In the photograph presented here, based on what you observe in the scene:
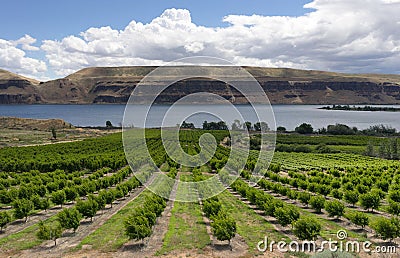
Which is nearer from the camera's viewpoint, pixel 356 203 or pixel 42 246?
pixel 42 246

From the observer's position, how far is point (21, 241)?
2798 centimetres

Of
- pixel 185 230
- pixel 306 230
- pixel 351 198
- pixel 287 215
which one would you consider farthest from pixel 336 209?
pixel 185 230

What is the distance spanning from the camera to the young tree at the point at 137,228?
85.1ft

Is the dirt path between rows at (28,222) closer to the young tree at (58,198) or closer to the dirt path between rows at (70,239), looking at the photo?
the young tree at (58,198)

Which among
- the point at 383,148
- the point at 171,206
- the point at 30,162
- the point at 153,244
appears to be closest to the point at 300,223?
the point at 153,244

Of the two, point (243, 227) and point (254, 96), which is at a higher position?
point (254, 96)

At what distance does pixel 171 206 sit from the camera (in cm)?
3838

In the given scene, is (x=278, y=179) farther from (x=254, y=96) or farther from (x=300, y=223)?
(x=254, y=96)

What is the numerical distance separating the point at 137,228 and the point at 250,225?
36.8 feet

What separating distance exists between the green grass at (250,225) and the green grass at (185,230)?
326 cm

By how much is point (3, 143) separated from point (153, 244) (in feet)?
328

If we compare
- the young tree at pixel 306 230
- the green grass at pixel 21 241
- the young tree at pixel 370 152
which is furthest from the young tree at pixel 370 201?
the young tree at pixel 370 152

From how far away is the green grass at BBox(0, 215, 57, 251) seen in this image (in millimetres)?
26848

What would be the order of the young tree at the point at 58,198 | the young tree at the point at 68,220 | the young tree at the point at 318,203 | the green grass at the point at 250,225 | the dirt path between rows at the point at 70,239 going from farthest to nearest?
the young tree at the point at 58,198, the young tree at the point at 318,203, the green grass at the point at 250,225, the young tree at the point at 68,220, the dirt path between rows at the point at 70,239
